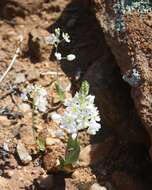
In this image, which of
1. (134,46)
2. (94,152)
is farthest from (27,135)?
(134,46)

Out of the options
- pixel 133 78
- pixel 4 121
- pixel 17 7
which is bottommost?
pixel 4 121

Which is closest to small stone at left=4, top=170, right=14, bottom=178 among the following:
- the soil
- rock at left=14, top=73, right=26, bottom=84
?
the soil

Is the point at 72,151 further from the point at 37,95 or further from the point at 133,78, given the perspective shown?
the point at 133,78

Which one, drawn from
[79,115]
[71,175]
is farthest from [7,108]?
[79,115]

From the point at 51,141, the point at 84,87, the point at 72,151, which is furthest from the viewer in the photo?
the point at 51,141

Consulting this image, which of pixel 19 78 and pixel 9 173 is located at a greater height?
pixel 19 78

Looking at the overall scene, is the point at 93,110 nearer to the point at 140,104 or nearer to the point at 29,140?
the point at 140,104

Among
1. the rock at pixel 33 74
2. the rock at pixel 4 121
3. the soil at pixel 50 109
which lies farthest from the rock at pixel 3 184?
the rock at pixel 33 74
